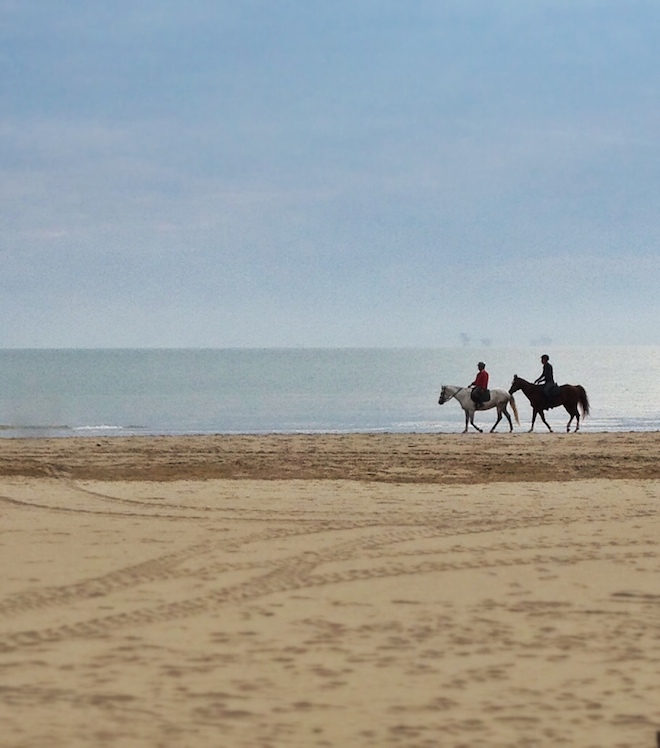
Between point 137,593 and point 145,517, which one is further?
point 145,517

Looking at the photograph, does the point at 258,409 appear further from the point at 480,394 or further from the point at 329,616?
the point at 329,616

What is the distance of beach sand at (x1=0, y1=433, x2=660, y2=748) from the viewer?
5629 mm

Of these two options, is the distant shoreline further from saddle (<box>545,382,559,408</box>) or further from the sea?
the sea

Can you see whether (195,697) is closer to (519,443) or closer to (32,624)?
(32,624)

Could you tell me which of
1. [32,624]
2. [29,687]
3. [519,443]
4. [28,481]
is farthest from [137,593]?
[519,443]

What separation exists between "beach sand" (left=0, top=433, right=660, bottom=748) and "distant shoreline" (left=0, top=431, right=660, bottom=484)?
2.04m

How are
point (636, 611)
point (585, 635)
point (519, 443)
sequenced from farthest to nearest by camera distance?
point (519, 443)
point (636, 611)
point (585, 635)

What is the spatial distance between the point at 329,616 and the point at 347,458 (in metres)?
13.0

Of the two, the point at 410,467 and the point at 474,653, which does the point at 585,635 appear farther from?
the point at 410,467

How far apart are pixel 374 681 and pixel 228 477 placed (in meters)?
11.7

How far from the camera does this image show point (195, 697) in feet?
19.5

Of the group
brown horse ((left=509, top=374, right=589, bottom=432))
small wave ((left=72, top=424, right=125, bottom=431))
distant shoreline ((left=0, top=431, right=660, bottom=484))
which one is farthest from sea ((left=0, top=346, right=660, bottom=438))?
distant shoreline ((left=0, top=431, right=660, bottom=484))

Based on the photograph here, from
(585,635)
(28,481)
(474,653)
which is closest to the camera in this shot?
(474,653)

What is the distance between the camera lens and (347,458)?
68.2ft
